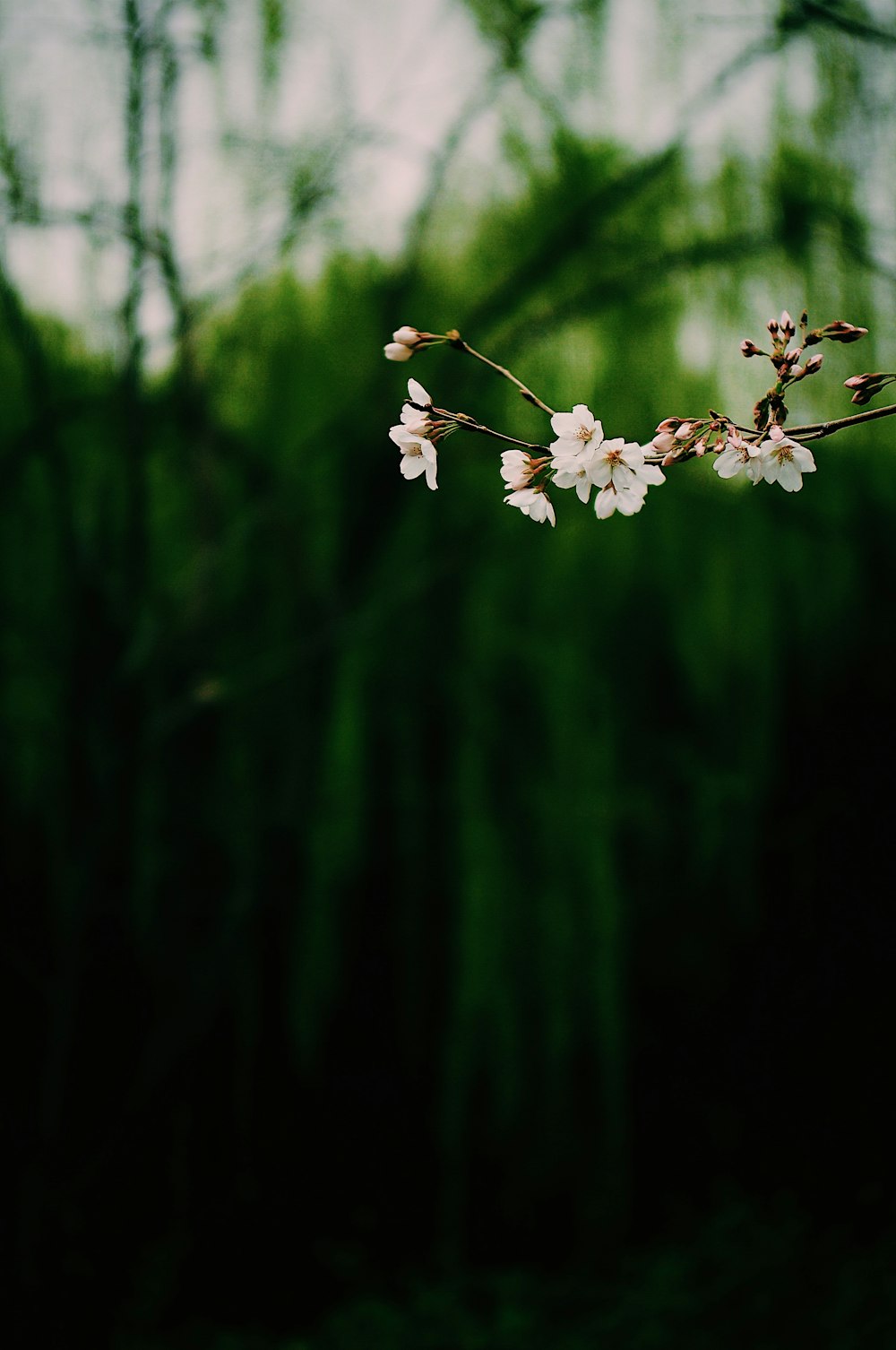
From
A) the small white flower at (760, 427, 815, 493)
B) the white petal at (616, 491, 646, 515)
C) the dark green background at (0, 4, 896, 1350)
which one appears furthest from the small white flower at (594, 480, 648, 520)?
the dark green background at (0, 4, 896, 1350)

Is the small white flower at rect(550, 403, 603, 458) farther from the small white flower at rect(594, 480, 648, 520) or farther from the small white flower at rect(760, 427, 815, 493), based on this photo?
the small white flower at rect(760, 427, 815, 493)

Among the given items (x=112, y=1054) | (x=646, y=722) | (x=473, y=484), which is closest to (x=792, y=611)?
(x=646, y=722)

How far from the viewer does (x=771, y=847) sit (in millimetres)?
4086

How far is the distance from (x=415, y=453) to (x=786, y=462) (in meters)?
0.36

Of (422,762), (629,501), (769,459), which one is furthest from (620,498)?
(422,762)

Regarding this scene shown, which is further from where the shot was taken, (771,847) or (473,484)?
(771,847)

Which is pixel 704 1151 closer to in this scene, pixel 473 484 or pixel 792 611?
pixel 792 611

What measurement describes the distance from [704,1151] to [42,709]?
3.16m

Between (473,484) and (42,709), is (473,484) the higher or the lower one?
the higher one

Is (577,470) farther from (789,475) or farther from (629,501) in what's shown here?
(789,475)

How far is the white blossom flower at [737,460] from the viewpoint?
911mm

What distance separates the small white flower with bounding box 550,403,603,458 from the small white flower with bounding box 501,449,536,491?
1.8 inches

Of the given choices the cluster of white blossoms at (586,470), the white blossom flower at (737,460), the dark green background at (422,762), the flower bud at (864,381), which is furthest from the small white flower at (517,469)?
the dark green background at (422,762)

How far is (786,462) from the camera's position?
3.11 ft
